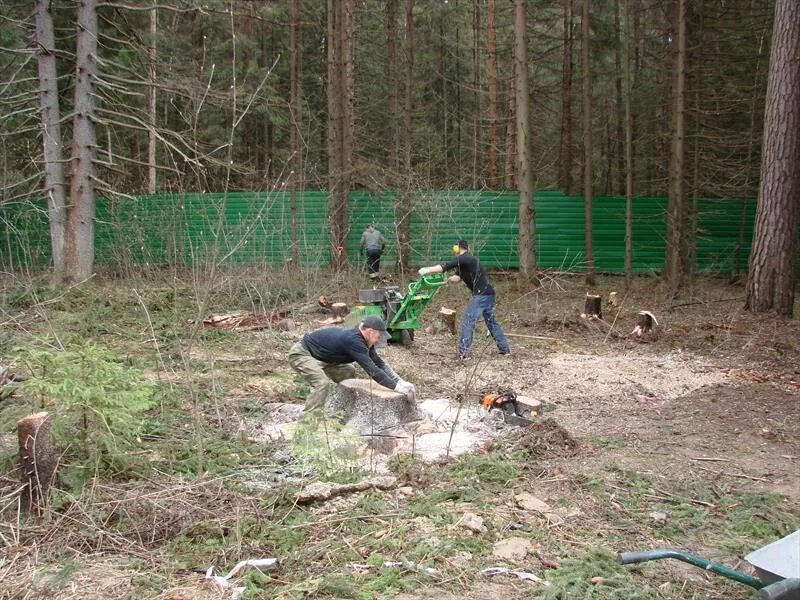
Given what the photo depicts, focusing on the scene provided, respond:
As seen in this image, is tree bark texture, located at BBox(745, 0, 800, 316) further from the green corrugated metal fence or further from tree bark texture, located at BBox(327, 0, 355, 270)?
tree bark texture, located at BBox(327, 0, 355, 270)

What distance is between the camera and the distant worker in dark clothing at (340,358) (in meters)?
6.05

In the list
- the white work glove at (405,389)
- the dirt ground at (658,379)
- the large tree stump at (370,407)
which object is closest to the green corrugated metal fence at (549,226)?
the dirt ground at (658,379)

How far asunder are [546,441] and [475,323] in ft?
12.1

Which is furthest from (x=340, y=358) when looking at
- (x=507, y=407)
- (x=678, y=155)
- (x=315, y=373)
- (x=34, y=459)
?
(x=678, y=155)

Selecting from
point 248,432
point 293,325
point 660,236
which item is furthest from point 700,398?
point 660,236

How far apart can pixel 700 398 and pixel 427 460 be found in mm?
3621

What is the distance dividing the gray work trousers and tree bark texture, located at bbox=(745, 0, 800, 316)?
8.08m

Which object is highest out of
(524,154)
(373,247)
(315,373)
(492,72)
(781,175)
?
(492,72)

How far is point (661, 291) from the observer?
1520cm

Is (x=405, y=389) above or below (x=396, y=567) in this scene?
above

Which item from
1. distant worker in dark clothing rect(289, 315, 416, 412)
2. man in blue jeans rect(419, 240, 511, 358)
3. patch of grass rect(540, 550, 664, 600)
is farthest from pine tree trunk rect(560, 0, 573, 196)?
patch of grass rect(540, 550, 664, 600)

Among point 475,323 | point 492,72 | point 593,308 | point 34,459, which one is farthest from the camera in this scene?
point 492,72

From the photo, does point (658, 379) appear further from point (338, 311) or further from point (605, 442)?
point (338, 311)

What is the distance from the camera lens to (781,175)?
11.2m
